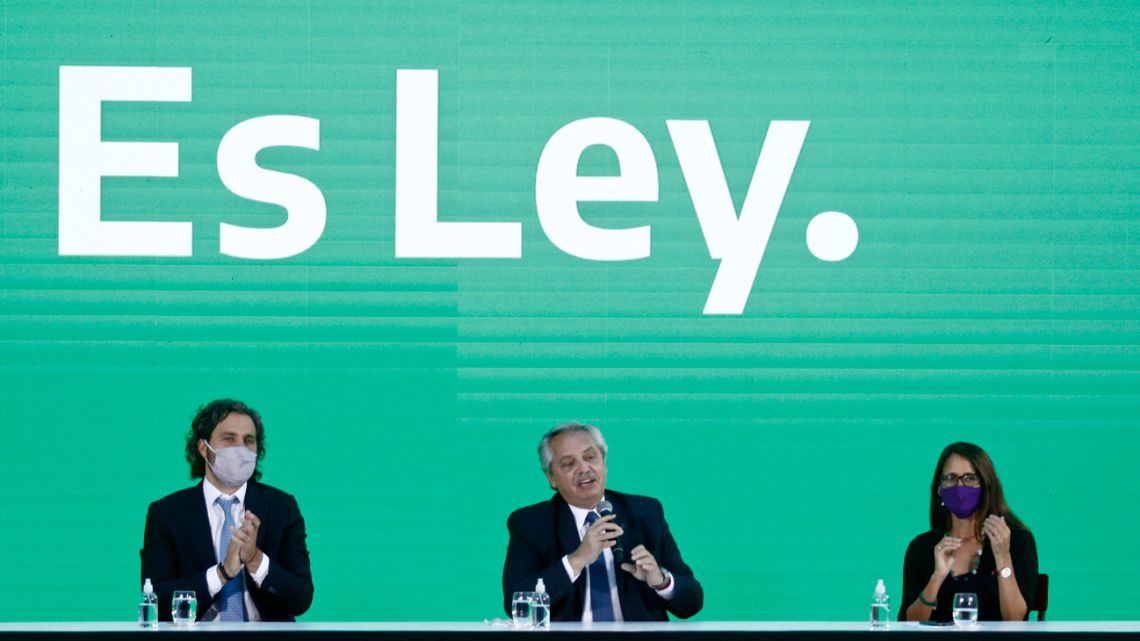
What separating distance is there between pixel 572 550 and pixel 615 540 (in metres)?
0.15

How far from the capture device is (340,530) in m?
5.19

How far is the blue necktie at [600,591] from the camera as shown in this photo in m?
4.29

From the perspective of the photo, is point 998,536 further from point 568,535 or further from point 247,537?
point 247,537

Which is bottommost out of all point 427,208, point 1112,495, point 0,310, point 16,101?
point 1112,495

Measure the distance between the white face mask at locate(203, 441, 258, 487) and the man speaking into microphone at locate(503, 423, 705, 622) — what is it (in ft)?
2.62

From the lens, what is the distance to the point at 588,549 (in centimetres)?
413

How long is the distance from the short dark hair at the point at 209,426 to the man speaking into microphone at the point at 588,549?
0.80 metres

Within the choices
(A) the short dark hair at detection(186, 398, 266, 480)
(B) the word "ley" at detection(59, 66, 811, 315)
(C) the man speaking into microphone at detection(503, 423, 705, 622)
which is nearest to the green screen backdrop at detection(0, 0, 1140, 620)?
(B) the word "ley" at detection(59, 66, 811, 315)

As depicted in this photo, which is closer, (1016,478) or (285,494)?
(285,494)

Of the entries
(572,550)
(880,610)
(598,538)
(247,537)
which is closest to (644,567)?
(598,538)

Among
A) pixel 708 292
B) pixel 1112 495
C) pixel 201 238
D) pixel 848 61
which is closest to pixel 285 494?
pixel 201 238

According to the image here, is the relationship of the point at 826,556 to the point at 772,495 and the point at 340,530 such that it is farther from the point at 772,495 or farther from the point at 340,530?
the point at 340,530

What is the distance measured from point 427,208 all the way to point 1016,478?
7.42 feet


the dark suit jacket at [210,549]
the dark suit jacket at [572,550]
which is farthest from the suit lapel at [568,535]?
the dark suit jacket at [210,549]
